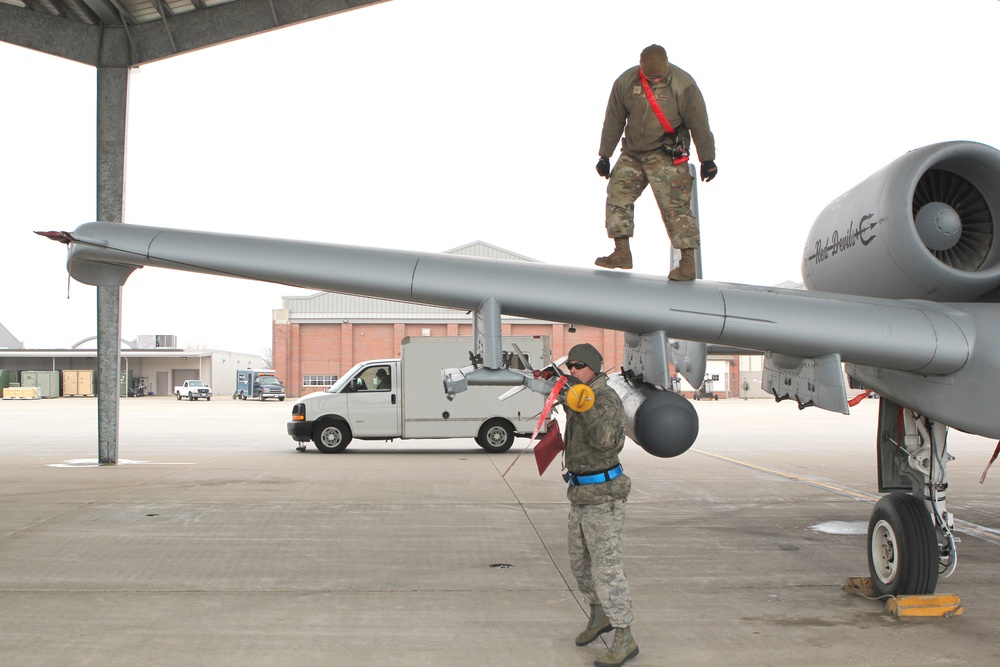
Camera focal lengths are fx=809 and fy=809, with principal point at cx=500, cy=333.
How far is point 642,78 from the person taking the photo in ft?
18.1

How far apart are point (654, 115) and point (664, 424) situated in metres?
2.14

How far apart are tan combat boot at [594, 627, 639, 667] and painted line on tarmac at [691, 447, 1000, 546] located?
6.03 metres

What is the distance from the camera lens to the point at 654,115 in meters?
5.60

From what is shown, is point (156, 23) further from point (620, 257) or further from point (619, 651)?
point (619, 651)

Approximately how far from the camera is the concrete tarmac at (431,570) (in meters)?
5.19

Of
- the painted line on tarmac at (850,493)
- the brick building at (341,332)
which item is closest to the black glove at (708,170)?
the painted line on tarmac at (850,493)

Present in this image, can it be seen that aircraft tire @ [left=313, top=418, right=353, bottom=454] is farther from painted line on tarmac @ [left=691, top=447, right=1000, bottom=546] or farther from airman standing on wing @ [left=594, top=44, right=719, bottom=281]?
airman standing on wing @ [left=594, top=44, right=719, bottom=281]

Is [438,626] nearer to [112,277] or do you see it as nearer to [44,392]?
[112,277]

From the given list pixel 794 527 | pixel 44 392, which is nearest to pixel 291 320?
pixel 44 392

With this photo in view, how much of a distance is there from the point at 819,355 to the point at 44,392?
7093 cm

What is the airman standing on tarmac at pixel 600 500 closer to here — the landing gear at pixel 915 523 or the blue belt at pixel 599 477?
the blue belt at pixel 599 477

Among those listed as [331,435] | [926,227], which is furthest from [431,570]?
[331,435]

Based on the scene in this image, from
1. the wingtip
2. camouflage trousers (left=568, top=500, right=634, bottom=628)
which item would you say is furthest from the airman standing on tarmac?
the wingtip

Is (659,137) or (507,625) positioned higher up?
(659,137)
